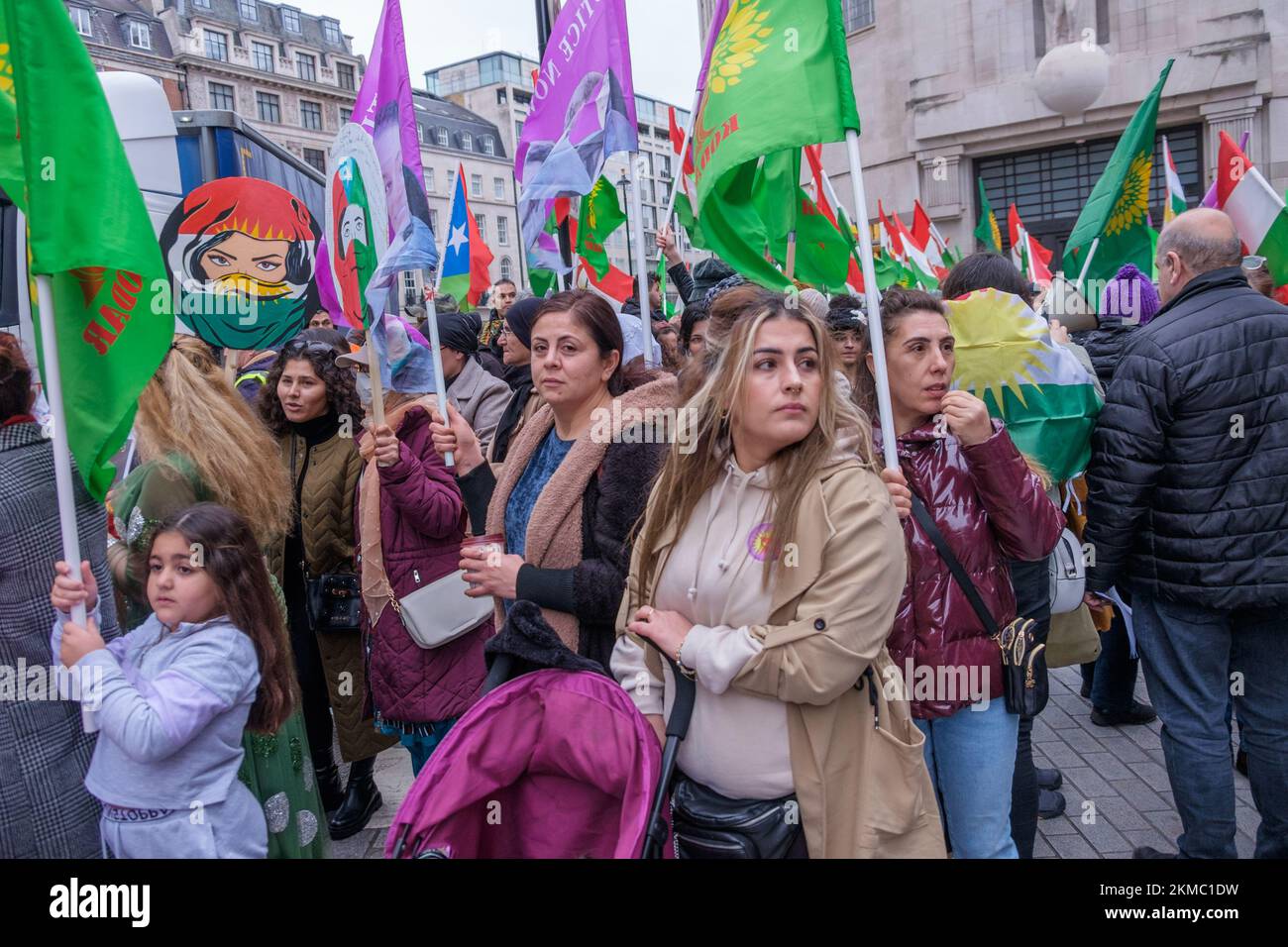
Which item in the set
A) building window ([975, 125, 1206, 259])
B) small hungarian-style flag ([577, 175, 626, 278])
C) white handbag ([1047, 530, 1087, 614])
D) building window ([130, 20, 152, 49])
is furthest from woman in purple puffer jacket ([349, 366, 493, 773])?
building window ([130, 20, 152, 49])

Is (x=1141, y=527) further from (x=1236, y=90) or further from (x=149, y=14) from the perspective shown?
(x=149, y=14)

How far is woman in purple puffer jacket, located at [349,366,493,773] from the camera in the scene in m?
3.61

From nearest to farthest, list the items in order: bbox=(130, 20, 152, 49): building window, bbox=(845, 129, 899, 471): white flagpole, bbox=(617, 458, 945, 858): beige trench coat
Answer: bbox=(617, 458, 945, 858): beige trench coat, bbox=(845, 129, 899, 471): white flagpole, bbox=(130, 20, 152, 49): building window

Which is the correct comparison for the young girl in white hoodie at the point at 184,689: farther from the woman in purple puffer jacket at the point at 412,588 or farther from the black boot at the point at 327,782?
the black boot at the point at 327,782

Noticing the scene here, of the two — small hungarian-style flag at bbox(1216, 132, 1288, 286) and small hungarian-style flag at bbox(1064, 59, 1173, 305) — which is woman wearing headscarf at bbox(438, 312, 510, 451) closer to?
small hungarian-style flag at bbox(1064, 59, 1173, 305)

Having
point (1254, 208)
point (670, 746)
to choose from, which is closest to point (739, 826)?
point (670, 746)

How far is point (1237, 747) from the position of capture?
4562 mm

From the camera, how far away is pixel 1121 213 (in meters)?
5.86

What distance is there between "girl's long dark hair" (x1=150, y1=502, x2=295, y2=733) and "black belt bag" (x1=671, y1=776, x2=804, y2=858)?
122 centimetres

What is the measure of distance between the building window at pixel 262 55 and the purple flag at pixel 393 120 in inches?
2212

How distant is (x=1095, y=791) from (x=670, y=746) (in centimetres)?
298

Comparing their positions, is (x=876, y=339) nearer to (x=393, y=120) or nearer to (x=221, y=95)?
(x=393, y=120)

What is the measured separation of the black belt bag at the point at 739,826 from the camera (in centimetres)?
217

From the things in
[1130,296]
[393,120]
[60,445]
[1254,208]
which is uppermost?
[393,120]
